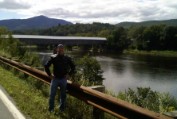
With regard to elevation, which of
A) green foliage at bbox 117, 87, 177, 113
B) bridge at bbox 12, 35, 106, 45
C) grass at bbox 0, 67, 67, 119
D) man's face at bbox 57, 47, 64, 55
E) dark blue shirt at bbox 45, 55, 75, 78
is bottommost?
bridge at bbox 12, 35, 106, 45

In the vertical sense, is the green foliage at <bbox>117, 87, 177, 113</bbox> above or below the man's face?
below

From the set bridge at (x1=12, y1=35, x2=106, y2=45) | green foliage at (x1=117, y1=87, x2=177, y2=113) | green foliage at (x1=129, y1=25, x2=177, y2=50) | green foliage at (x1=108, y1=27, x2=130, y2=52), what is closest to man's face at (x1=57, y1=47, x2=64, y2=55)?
green foliage at (x1=117, y1=87, x2=177, y2=113)

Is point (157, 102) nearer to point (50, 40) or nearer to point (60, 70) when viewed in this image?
point (60, 70)

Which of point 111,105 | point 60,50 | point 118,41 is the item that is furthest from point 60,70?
point 118,41

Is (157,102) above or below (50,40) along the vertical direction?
above

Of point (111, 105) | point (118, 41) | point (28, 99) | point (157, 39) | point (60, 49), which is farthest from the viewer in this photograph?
point (118, 41)

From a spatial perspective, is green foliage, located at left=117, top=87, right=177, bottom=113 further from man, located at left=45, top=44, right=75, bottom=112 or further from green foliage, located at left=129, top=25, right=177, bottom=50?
green foliage, located at left=129, top=25, right=177, bottom=50

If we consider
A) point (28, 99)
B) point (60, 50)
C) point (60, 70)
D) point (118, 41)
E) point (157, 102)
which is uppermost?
point (60, 50)

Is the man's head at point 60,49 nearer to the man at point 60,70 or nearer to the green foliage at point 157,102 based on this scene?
the man at point 60,70

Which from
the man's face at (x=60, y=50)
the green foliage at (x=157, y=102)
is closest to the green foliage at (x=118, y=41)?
the green foliage at (x=157, y=102)

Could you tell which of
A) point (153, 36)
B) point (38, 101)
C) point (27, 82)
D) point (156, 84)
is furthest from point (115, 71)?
point (153, 36)

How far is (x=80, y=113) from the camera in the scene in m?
8.02

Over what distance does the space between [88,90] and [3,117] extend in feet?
6.59

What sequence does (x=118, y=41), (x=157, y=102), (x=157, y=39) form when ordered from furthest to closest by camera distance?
(x=118, y=41) → (x=157, y=39) → (x=157, y=102)
